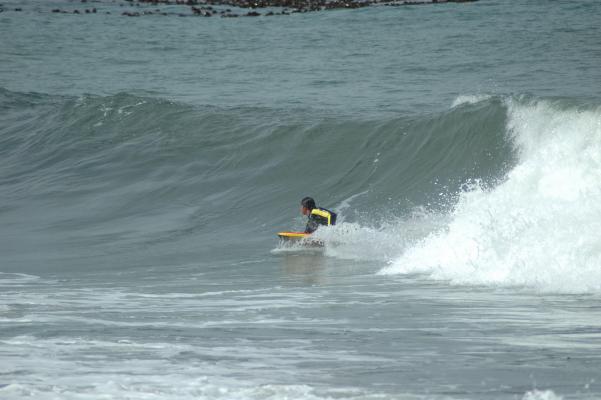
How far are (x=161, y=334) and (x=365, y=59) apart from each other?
25134 mm

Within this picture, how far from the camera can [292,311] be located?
27.7 ft

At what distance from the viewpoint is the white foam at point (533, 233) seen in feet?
31.8

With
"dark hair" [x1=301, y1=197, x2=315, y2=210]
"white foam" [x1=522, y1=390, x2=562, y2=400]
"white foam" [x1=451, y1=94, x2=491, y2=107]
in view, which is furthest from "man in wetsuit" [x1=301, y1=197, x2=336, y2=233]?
"white foam" [x1=522, y1=390, x2=562, y2=400]

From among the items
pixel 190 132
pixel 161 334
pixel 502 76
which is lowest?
pixel 161 334

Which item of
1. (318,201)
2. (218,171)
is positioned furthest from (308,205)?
(218,171)

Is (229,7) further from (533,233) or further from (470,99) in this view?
(533,233)

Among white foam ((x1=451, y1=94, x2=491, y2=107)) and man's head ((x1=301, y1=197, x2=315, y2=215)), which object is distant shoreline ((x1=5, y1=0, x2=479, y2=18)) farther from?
man's head ((x1=301, y1=197, x2=315, y2=215))

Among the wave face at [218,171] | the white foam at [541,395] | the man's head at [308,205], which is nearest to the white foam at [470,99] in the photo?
the wave face at [218,171]

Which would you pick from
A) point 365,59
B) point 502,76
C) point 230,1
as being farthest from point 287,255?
point 230,1

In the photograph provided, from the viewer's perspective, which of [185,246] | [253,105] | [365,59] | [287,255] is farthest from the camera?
[365,59]

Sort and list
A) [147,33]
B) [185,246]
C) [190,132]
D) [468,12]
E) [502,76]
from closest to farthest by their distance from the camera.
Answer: [185,246] < [190,132] < [502,76] < [468,12] < [147,33]

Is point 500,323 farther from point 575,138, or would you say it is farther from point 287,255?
point 575,138

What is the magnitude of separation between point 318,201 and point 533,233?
23.8 ft

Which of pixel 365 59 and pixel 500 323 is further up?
pixel 365 59
